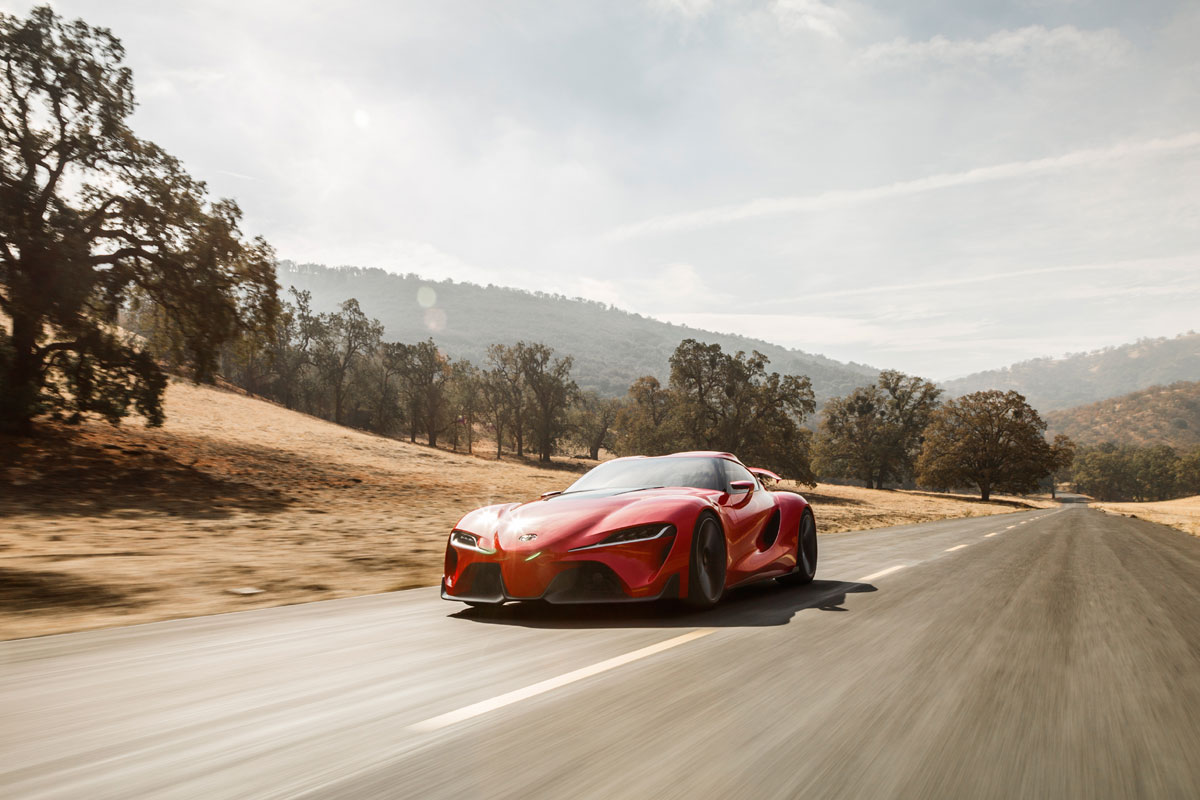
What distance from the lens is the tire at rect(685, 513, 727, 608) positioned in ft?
17.7

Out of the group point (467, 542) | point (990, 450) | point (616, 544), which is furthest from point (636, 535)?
point (990, 450)

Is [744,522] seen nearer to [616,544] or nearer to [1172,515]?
[616,544]

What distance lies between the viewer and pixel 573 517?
521 cm

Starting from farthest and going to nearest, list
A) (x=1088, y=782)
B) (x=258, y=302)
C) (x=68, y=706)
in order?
(x=258, y=302) → (x=68, y=706) → (x=1088, y=782)

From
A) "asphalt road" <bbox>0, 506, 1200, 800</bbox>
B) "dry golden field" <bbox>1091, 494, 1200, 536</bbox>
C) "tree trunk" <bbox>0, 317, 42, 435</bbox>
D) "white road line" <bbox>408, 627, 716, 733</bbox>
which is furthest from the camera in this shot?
"dry golden field" <bbox>1091, 494, 1200, 536</bbox>

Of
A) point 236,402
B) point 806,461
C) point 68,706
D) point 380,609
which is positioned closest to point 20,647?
point 68,706

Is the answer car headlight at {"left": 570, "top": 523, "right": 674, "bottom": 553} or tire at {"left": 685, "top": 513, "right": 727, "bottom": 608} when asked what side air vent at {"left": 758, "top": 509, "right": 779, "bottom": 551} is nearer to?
tire at {"left": 685, "top": 513, "right": 727, "bottom": 608}

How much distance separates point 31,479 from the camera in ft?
50.7

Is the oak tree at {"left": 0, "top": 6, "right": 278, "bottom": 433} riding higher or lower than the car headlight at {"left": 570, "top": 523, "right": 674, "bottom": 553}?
higher

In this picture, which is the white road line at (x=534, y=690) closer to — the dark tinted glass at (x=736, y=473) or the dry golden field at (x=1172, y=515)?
the dark tinted glass at (x=736, y=473)

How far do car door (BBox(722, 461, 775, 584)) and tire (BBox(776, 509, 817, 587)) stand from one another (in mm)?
605

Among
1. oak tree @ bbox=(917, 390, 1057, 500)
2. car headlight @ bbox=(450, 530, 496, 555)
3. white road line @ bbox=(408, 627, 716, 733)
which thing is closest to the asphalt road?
white road line @ bbox=(408, 627, 716, 733)

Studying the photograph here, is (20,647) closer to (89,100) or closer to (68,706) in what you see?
(68,706)

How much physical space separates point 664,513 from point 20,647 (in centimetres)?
381
